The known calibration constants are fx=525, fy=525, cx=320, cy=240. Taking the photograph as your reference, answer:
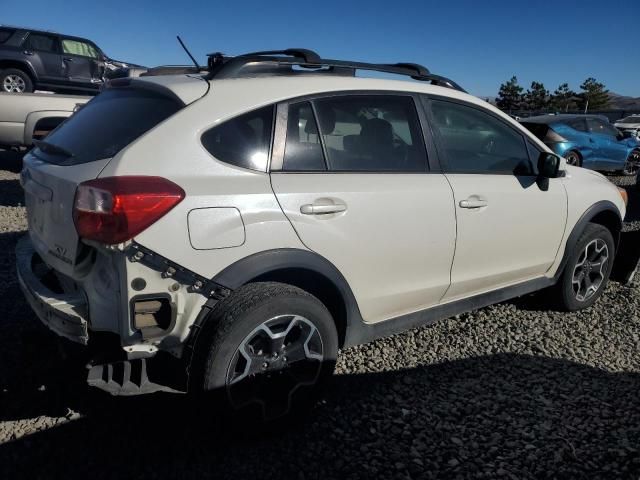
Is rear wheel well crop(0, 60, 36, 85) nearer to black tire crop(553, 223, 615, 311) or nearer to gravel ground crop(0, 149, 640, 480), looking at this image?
gravel ground crop(0, 149, 640, 480)

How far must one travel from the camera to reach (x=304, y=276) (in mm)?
2578

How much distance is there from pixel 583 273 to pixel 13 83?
11.6 meters

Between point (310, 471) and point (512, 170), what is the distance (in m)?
2.37

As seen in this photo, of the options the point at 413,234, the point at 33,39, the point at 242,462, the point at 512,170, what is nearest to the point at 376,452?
the point at 242,462

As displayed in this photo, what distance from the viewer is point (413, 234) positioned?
2912 millimetres

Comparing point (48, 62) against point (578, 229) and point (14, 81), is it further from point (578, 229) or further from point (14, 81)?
point (578, 229)

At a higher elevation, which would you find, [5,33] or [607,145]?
[5,33]

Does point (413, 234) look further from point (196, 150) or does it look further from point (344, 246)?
point (196, 150)

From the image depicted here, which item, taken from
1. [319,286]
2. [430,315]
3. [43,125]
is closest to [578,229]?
[430,315]

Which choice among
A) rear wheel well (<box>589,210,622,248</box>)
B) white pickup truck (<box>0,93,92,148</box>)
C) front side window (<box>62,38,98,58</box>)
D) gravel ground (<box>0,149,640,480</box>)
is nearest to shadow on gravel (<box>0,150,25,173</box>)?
white pickup truck (<box>0,93,92,148</box>)

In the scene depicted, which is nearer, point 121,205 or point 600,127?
point 121,205

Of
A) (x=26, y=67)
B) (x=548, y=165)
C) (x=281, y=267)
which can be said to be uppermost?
(x=26, y=67)

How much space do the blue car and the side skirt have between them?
8.60m

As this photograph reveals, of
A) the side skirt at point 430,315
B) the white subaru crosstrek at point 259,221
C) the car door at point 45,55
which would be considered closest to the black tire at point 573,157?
the side skirt at point 430,315
